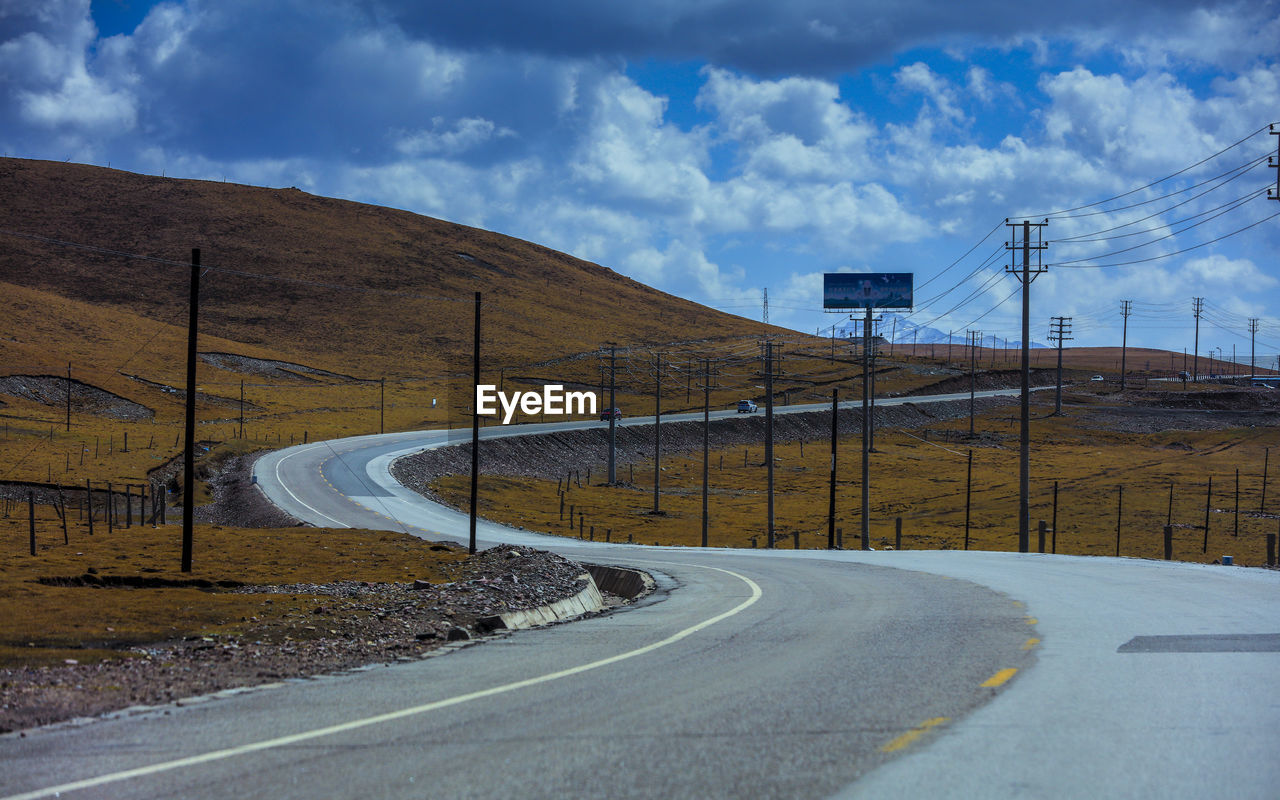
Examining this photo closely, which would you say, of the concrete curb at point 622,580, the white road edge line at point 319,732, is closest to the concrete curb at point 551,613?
the concrete curb at point 622,580

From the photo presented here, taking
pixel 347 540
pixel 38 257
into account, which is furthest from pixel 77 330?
pixel 347 540

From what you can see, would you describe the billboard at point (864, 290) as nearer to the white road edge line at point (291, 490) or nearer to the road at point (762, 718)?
the white road edge line at point (291, 490)

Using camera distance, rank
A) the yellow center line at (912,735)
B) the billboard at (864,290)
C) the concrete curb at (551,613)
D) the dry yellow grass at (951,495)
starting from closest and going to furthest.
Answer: the yellow center line at (912,735) < the concrete curb at (551,613) < the dry yellow grass at (951,495) < the billboard at (864,290)

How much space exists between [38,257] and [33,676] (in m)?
196

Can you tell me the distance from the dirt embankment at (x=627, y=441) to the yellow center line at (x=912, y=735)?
64.3 metres

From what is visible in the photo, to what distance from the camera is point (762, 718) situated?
8.49 m

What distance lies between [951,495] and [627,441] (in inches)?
1544

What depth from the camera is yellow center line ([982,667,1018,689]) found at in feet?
→ 32.3

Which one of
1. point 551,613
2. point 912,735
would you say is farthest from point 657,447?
point 912,735

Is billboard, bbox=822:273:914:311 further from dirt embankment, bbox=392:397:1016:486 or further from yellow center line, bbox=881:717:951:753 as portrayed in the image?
yellow center line, bbox=881:717:951:753

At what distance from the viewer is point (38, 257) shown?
181 metres

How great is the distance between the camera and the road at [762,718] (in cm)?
683

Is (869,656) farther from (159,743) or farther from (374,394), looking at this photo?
(374,394)

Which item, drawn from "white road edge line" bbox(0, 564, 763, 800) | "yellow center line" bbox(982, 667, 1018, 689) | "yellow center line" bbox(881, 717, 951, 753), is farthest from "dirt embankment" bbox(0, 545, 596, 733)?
"yellow center line" bbox(982, 667, 1018, 689)
